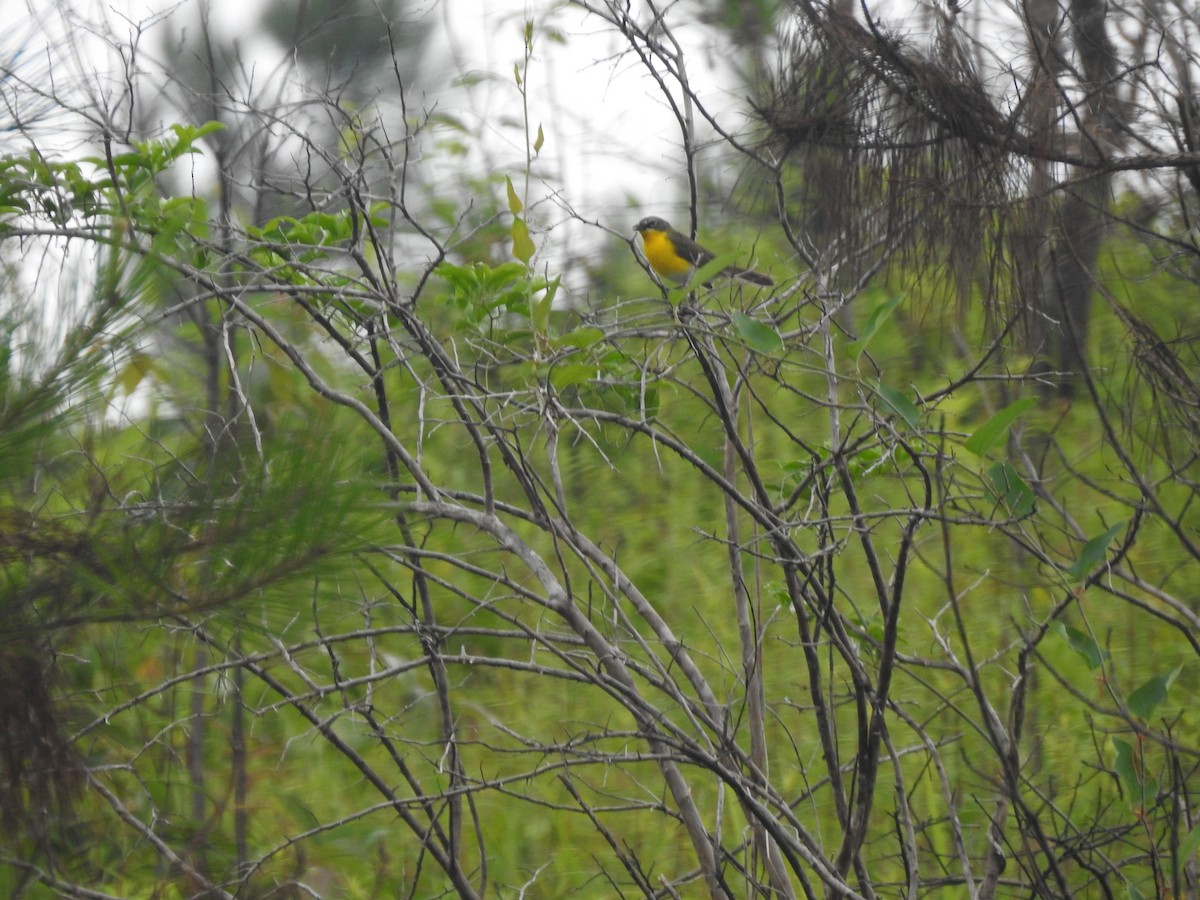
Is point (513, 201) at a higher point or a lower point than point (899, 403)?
higher

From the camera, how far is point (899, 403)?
4.87ft

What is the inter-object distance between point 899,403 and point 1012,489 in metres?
0.17

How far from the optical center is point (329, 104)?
1899mm

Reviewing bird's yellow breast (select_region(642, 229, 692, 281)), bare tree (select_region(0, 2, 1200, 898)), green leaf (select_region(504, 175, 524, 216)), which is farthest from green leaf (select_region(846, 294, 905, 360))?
bird's yellow breast (select_region(642, 229, 692, 281))

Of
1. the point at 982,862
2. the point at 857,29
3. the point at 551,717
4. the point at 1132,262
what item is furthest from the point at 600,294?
the point at 857,29

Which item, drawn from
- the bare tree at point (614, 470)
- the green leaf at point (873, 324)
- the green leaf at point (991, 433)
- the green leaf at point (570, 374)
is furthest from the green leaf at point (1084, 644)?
the green leaf at point (570, 374)

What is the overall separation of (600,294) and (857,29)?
3.27 meters

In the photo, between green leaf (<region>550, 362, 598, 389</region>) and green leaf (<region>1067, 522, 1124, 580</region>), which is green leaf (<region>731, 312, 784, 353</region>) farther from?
green leaf (<region>1067, 522, 1124, 580</region>)

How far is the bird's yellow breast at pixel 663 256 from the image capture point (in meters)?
4.25

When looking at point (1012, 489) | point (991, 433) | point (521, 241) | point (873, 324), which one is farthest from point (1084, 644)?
point (521, 241)

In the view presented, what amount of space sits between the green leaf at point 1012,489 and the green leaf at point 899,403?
0.12m

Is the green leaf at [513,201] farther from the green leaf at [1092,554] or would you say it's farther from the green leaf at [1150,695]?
the green leaf at [1150,695]

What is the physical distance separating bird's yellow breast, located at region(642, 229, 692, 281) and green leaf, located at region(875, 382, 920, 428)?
2.72m

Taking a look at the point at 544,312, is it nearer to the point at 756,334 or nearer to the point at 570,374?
the point at 570,374
